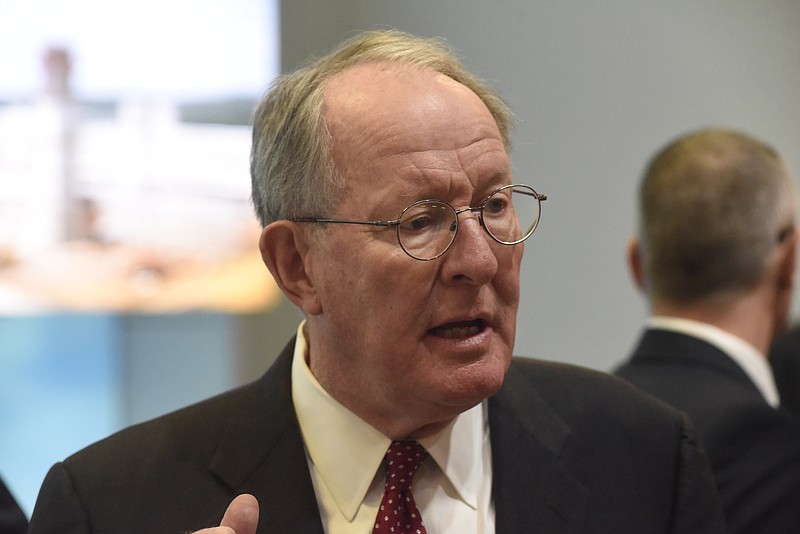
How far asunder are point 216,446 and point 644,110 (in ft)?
9.68

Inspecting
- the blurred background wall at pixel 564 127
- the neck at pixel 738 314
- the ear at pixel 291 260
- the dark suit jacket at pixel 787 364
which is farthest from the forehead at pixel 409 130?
the dark suit jacket at pixel 787 364

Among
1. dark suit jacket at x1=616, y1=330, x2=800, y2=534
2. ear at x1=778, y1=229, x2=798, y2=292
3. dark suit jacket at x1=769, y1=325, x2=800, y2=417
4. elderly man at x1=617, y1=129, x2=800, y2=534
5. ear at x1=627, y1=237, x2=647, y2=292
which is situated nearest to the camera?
dark suit jacket at x1=616, y1=330, x2=800, y2=534

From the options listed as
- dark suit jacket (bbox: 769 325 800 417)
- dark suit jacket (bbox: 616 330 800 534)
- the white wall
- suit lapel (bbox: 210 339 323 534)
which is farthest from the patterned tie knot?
dark suit jacket (bbox: 769 325 800 417)

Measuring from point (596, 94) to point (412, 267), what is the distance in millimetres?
2785

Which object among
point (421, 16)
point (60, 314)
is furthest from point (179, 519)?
point (421, 16)

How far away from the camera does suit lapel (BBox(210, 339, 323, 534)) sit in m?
1.73

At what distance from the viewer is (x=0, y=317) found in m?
4.04

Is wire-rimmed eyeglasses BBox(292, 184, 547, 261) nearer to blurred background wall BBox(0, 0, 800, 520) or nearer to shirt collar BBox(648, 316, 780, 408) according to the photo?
shirt collar BBox(648, 316, 780, 408)

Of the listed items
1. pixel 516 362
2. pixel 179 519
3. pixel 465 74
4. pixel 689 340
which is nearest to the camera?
pixel 179 519

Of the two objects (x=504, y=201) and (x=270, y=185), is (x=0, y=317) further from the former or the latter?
(x=504, y=201)

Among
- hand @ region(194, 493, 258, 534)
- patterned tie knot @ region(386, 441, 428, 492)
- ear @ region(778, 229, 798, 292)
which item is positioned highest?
ear @ region(778, 229, 798, 292)

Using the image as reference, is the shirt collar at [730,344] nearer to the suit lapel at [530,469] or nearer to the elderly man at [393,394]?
the elderly man at [393,394]

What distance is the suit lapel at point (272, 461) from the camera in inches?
68.2

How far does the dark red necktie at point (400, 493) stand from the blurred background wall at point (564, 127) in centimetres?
245
